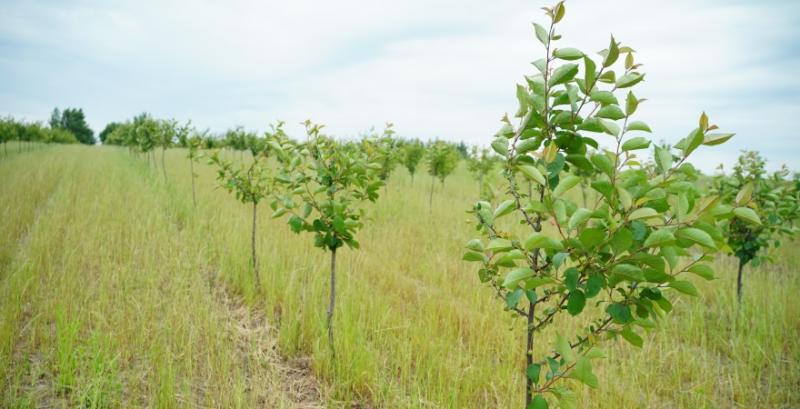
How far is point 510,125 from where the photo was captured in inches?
70.9

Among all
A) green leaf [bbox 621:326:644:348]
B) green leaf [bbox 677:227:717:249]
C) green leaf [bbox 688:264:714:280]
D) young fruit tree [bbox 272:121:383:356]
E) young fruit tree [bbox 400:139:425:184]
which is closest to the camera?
green leaf [bbox 677:227:717:249]

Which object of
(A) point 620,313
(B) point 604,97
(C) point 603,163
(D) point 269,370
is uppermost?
(B) point 604,97

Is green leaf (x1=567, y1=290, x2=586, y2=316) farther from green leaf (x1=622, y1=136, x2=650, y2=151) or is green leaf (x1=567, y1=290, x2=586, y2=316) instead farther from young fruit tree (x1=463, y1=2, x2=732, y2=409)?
green leaf (x1=622, y1=136, x2=650, y2=151)

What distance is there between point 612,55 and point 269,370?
327cm

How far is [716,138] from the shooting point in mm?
1271

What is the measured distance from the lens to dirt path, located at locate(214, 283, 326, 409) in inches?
118

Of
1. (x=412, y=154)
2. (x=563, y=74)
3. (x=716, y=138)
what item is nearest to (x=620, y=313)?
(x=716, y=138)

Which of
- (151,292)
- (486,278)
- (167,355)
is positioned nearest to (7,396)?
(167,355)

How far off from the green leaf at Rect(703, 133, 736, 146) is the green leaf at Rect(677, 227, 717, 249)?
0.99 feet

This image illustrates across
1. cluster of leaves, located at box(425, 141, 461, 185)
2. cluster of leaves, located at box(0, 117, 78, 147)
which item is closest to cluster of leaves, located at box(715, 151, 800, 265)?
cluster of leaves, located at box(425, 141, 461, 185)

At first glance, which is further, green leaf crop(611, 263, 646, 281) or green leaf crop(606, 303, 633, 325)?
green leaf crop(606, 303, 633, 325)

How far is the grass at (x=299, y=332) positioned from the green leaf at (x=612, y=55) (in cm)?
236

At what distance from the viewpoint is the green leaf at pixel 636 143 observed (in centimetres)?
139

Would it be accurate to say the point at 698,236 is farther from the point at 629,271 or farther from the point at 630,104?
the point at 630,104
